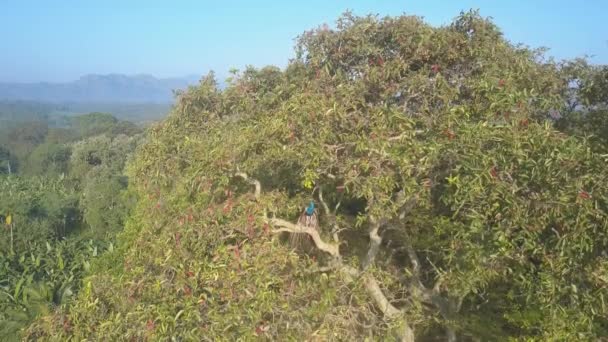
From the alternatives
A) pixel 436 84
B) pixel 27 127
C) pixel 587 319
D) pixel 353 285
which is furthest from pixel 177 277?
pixel 27 127

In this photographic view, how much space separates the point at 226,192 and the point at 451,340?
4.15 m

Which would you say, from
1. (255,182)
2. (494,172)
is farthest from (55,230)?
(494,172)

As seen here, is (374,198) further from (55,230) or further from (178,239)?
(55,230)

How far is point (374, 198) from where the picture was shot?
209 inches

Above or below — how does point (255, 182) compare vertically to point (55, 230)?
above

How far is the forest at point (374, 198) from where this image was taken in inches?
165

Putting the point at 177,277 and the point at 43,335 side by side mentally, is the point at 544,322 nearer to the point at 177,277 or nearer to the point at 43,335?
the point at 177,277

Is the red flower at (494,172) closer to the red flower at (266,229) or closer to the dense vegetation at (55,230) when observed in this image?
the red flower at (266,229)

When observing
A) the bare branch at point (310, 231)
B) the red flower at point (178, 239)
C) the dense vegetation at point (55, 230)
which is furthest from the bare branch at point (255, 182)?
the dense vegetation at point (55, 230)

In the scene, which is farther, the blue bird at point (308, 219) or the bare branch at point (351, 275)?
the blue bird at point (308, 219)

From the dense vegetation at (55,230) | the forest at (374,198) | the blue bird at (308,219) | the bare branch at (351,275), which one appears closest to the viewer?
the forest at (374,198)

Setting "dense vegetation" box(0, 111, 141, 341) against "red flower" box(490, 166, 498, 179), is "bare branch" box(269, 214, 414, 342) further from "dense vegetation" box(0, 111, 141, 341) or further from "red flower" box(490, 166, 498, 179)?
"dense vegetation" box(0, 111, 141, 341)

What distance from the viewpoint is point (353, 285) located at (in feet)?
17.8

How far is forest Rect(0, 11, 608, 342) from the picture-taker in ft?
13.8
